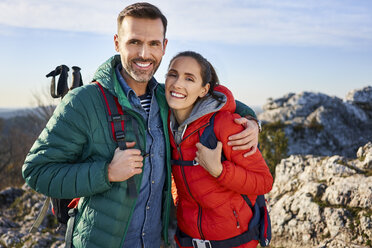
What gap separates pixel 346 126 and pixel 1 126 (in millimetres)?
46026

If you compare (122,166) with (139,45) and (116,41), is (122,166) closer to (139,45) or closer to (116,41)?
(139,45)

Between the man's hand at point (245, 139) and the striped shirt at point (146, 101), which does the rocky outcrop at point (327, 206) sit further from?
the striped shirt at point (146, 101)

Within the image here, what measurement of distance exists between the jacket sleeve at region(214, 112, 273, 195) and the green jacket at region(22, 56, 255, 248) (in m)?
0.71

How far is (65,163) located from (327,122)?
1225 centimetres

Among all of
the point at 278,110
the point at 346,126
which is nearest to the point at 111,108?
the point at 346,126

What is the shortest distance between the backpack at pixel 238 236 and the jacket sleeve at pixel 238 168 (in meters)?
0.08

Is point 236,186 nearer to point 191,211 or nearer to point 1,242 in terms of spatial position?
point 191,211

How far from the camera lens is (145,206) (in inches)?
104

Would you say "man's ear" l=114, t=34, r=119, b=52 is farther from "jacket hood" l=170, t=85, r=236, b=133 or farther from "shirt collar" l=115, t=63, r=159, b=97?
"jacket hood" l=170, t=85, r=236, b=133

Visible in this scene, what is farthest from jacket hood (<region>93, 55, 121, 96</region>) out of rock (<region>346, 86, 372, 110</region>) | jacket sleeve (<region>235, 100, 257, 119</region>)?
rock (<region>346, 86, 372, 110</region>)

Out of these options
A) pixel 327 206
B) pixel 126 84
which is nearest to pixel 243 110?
pixel 126 84

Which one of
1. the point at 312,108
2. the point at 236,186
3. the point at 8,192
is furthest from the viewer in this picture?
the point at 312,108

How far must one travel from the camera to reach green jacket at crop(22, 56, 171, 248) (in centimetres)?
221

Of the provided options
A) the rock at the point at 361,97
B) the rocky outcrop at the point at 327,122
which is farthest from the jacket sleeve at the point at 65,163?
the rock at the point at 361,97
